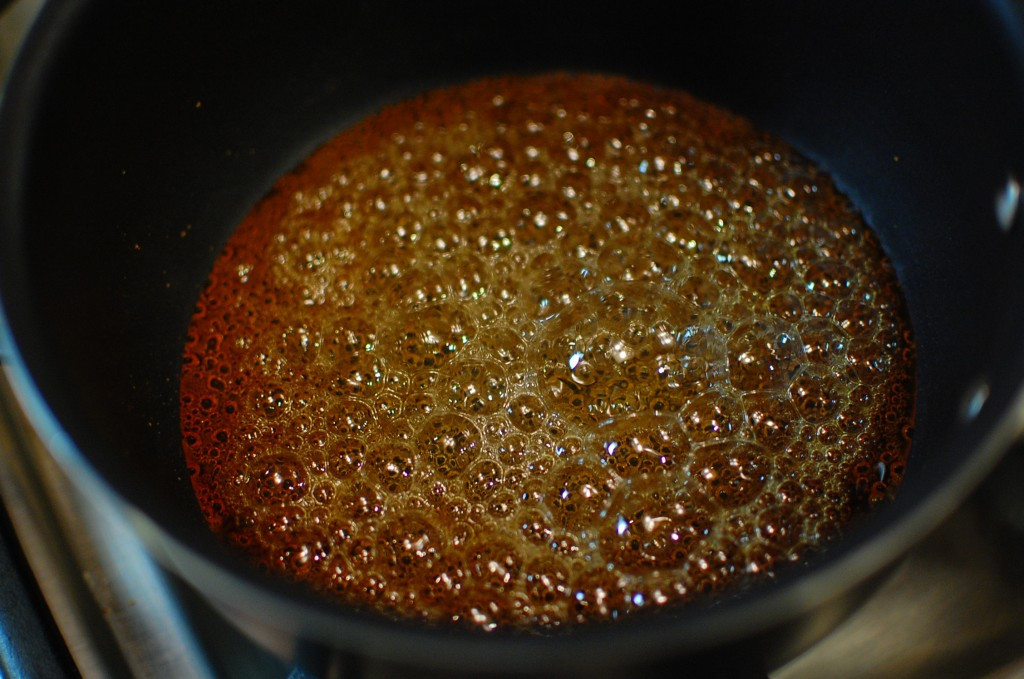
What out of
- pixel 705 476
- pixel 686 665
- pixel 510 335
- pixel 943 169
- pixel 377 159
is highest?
pixel 377 159

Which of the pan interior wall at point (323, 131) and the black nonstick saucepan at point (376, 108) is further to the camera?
the pan interior wall at point (323, 131)

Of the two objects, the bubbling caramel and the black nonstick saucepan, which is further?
the bubbling caramel

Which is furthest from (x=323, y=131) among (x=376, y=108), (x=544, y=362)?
(x=544, y=362)

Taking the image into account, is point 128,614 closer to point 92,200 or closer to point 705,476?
point 92,200

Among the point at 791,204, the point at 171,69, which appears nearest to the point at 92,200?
the point at 171,69
